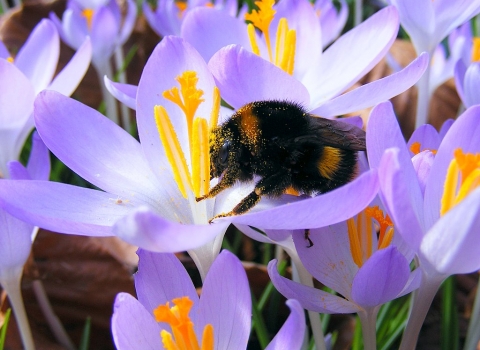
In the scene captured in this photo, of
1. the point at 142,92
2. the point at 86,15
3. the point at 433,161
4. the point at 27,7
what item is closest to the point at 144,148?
the point at 142,92

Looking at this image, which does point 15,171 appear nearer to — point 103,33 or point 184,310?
point 184,310

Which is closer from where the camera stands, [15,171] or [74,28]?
[15,171]

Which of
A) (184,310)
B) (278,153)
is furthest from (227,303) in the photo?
(278,153)

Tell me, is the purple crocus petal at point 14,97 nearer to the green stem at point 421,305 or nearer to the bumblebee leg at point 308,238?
the bumblebee leg at point 308,238

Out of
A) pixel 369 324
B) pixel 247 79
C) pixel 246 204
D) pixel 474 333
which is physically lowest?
pixel 474 333

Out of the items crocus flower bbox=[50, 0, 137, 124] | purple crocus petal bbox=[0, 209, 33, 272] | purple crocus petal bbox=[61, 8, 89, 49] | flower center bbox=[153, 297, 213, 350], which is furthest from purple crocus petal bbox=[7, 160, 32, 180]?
purple crocus petal bbox=[61, 8, 89, 49]

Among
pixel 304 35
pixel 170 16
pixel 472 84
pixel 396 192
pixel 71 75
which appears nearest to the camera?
pixel 396 192
